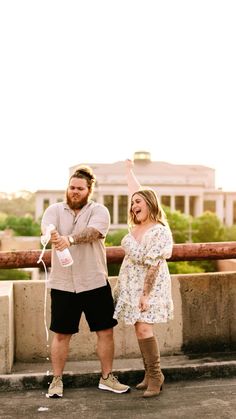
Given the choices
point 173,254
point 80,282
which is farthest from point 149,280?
point 173,254

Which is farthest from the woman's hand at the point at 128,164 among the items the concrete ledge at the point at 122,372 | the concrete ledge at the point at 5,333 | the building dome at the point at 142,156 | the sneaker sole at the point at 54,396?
the building dome at the point at 142,156

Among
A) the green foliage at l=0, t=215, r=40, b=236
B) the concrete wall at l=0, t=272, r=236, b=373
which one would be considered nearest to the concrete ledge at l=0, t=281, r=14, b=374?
the concrete wall at l=0, t=272, r=236, b=373

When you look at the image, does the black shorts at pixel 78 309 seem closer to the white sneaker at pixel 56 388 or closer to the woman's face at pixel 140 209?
the white sneaker at pixel 56 388

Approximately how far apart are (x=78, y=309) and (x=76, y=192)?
0.87 meters

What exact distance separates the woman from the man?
161mm

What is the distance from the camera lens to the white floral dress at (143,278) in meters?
4.39

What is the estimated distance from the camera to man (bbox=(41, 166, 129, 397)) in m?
4.42

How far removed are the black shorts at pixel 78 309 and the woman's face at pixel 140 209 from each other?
57 cm

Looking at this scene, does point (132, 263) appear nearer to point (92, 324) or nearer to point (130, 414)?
point (92, 324)

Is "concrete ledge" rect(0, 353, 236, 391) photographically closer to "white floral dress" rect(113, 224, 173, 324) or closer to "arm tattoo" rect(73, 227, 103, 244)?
"white floral dress" rect(113, 224, 173, 324)

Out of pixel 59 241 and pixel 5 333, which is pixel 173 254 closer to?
pixel 59 241

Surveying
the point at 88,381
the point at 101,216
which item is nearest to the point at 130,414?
the point at 88,381

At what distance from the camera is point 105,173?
106 metres

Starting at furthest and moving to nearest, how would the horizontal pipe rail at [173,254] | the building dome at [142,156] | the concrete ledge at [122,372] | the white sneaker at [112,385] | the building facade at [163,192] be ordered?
the building dome at [142,156] < the building facade at [163,192] < the horizontal pipe rail at [173,254] < the concrete ledge at [122,372] < the white sneaker at [112,385]
